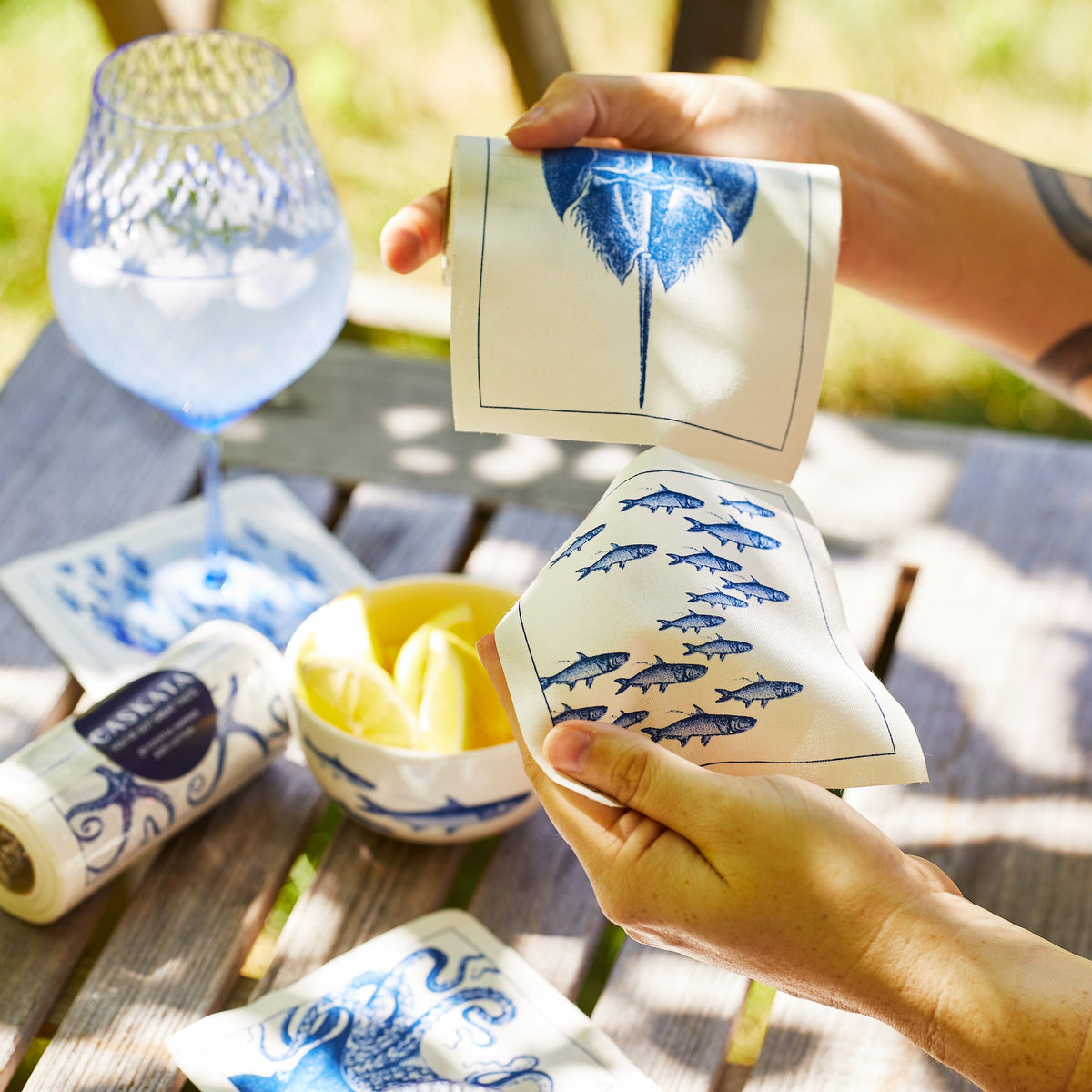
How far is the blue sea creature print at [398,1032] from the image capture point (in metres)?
0.73

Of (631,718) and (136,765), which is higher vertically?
(631,718)

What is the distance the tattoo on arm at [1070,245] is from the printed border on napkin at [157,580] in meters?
0.70

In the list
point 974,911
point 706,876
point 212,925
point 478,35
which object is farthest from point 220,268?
point 478,35

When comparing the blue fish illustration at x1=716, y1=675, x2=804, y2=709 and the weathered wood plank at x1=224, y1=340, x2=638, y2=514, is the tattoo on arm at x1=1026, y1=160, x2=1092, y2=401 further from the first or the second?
the blue fish illustration at x1=716, y1=675, x2=804, y2=709

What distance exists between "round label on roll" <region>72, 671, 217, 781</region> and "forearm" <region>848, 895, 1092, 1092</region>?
46 centimetres

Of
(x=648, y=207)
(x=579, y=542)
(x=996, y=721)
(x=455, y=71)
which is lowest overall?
(x=455, y=71)

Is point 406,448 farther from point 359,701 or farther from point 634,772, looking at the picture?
point 634,772

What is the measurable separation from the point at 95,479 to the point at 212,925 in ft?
1.82

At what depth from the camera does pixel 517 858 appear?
90cm

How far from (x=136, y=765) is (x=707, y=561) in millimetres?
404

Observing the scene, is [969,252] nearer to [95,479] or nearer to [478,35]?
[95,479]

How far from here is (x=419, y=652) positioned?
87cm

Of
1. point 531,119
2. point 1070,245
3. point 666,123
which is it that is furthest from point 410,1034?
point 1070,245

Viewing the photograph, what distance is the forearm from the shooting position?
65 cm
